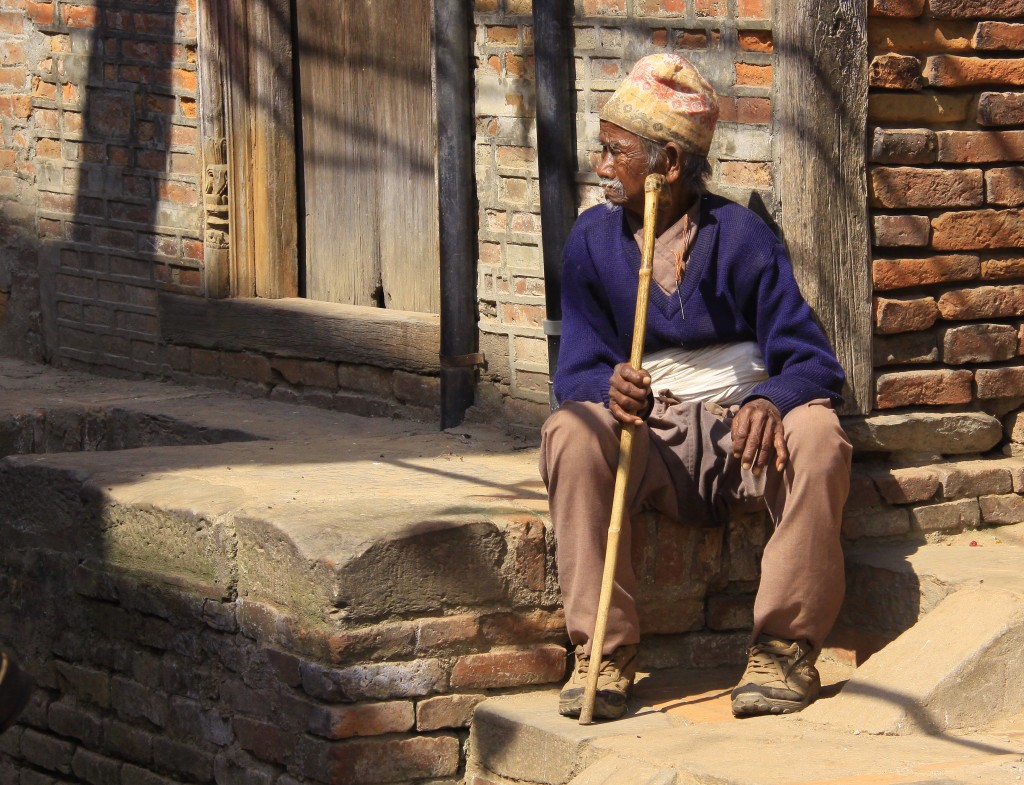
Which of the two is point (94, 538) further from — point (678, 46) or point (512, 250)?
point (678, 46)

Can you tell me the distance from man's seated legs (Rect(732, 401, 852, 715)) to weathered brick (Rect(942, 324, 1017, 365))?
829mm

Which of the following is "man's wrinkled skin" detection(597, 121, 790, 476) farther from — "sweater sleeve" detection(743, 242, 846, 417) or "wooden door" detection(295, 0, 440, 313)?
"wooden door" detection(295, 0, 440, 313)

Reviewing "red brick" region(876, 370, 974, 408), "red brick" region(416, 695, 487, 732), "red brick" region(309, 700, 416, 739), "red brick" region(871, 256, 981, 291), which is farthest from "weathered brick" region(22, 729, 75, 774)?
"red brick" region(871, 256, 981, 291)

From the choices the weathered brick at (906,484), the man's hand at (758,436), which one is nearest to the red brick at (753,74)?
the man's hand at (758,436)

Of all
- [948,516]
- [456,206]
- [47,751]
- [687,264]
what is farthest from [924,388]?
[47,751]

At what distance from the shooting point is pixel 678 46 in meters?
4.82

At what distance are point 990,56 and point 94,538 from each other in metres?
2.85

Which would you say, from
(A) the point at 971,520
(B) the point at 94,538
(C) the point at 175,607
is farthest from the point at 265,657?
(A) the point at 971,520

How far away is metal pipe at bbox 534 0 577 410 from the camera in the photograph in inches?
201

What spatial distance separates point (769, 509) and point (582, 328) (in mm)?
675

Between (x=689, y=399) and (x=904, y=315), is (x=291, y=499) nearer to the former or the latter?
(x=689, y=399)

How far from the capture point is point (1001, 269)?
16.1 ft

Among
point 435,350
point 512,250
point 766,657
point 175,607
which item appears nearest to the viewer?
point 766,657

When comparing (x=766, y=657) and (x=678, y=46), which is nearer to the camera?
(x=766, y=657)
